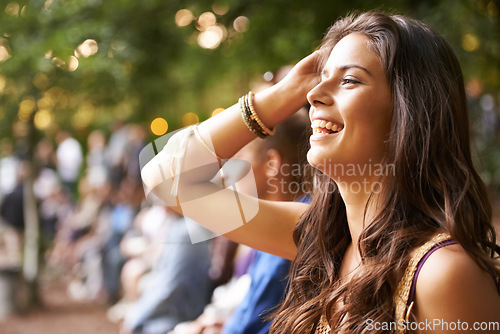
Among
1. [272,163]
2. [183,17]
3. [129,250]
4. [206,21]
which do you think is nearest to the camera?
[272,163]

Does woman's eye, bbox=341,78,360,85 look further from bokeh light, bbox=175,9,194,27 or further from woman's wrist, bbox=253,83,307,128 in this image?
bokeh light, bbox=175,9,194,27

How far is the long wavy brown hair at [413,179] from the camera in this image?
54.0 inches

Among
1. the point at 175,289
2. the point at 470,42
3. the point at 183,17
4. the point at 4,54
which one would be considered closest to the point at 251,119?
the point at 175,289

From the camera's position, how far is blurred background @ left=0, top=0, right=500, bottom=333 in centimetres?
439

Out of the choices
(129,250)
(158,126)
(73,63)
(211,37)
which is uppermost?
(73,63)

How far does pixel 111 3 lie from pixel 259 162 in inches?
110

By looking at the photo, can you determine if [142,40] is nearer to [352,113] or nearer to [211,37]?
[211,37]

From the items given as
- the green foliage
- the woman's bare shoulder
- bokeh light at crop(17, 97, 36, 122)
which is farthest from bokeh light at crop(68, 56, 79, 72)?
the woman's bare shoulder

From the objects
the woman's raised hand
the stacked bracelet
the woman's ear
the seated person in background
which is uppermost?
the woman's raised hand

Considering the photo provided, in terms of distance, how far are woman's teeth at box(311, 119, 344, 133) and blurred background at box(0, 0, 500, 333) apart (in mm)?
1254

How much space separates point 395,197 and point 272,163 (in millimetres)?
1233

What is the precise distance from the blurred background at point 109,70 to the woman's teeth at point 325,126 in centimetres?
125

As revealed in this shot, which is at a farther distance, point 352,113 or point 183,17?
point 183,17

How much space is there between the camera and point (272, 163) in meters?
2.65
